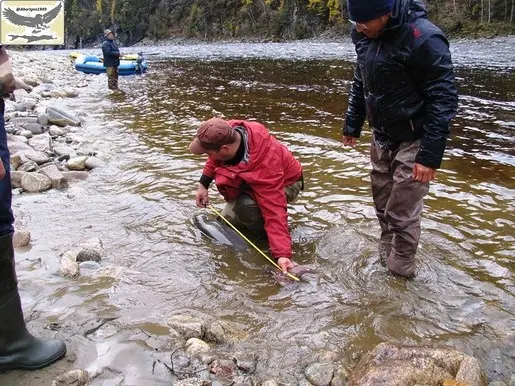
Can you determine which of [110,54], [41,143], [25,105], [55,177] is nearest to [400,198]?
[55,177]

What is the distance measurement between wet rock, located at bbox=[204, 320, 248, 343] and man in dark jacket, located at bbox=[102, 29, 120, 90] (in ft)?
48.5

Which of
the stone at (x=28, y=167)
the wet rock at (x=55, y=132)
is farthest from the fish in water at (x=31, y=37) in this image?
the stone at (x=28, y=167)

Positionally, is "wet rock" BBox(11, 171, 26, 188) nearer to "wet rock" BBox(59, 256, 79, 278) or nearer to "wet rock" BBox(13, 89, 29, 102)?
"wet rock" BBox(59, 256, 79, 278)

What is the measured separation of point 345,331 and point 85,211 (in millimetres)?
3420

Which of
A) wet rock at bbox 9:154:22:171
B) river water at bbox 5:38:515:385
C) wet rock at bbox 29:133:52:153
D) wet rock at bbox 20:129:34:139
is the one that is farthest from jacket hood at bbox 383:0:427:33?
wet rock at bbox 20:129:34:139

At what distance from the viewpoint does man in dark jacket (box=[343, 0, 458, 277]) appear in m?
3.03

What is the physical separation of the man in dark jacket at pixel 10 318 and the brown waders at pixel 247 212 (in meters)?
2.19

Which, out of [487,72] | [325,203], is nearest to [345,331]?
[325,203]

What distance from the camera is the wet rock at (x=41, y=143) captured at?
7417 mm

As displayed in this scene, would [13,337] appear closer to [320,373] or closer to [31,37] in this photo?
[320,373]

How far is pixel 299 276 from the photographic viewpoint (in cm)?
391

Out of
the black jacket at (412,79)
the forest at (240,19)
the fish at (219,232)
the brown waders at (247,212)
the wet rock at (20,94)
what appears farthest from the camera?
the forest at (240,19)

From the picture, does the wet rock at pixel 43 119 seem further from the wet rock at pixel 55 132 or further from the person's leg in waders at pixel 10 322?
the person's leg in waders at pixel 10 322

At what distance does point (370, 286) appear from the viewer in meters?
3.84
